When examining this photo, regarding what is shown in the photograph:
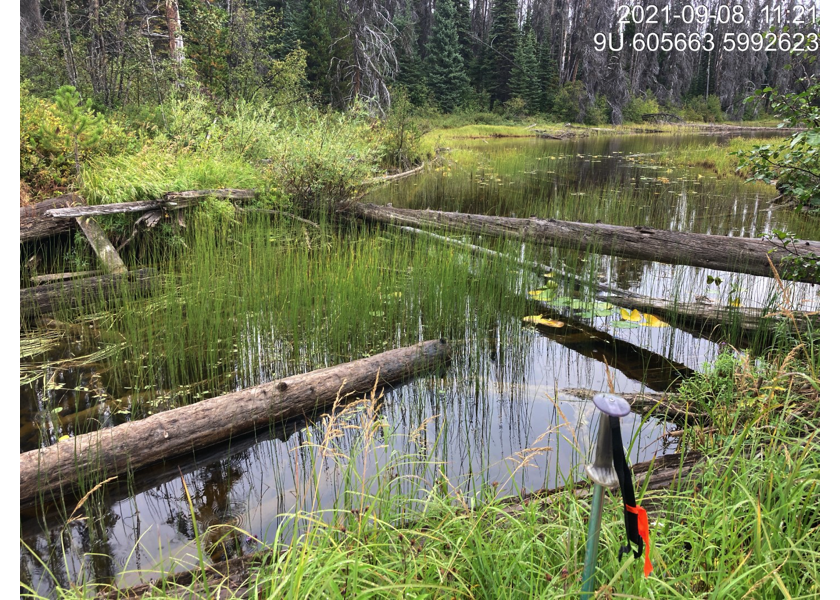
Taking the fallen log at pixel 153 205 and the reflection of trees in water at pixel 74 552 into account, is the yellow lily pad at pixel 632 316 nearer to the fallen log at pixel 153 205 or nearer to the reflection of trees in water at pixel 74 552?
the reflection of trees in water at pixel 74 552

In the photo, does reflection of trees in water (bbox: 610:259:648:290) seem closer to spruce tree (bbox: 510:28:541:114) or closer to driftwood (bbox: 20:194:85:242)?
driftwood (bbox: 20:194:85:242)

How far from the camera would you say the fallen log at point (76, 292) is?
480 cm

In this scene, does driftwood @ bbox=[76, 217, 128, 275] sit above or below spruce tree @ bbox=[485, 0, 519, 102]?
below

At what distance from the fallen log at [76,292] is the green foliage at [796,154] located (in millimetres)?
4834

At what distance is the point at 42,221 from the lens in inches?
226

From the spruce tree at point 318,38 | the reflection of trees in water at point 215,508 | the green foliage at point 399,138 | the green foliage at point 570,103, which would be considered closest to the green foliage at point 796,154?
the reflection of trees in water at point 215,508

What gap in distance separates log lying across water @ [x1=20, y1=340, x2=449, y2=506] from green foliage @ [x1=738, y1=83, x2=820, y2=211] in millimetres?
2528

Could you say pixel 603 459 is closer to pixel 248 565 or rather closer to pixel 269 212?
pixel 248 565

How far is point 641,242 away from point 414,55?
27.1 meters

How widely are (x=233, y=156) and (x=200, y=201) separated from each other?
2563mm

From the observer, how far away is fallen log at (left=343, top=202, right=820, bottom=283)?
485 cm

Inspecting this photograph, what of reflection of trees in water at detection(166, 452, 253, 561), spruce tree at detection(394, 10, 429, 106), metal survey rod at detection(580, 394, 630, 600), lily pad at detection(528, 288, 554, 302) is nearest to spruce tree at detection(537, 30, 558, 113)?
spruce tree at detection(394, 10, 429, 106)

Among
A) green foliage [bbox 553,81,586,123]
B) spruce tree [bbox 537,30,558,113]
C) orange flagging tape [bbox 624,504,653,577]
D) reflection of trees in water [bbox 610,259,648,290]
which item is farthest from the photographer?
spruce tree [bbox 537,30,558,113]

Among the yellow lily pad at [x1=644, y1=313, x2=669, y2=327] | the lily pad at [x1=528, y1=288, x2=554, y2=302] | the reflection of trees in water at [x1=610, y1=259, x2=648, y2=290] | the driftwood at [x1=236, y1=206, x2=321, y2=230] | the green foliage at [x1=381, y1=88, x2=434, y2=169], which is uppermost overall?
the green foliage at [x1=381, y1=88, x2=434, y2=169]
